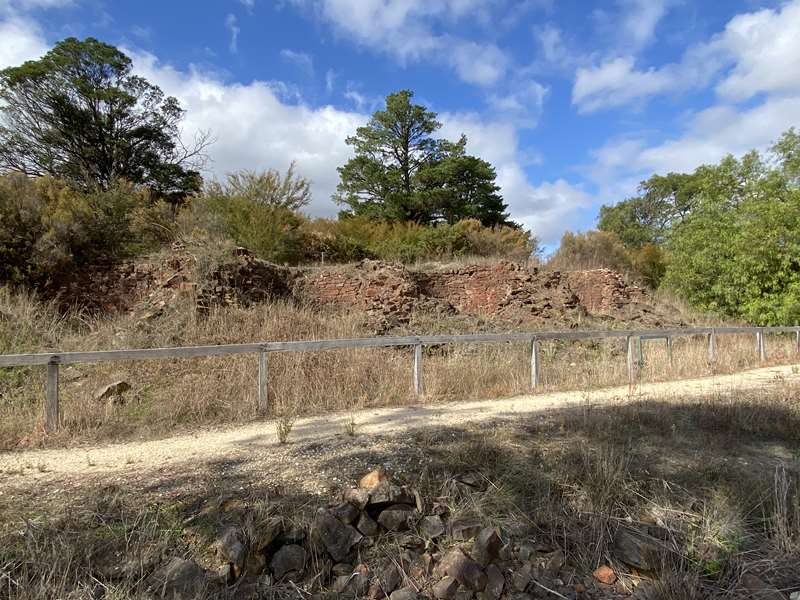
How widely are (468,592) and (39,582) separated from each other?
8.58 feet

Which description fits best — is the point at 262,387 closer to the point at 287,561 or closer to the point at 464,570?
the point at 287,561

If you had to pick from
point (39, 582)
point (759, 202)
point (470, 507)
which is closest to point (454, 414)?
point (470, 507)

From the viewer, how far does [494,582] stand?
11.1 feet

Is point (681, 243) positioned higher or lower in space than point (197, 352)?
higher

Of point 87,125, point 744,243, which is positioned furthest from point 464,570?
point 87,125

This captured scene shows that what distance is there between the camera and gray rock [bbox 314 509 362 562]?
11.6 ft

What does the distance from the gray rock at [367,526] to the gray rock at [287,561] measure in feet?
1.52

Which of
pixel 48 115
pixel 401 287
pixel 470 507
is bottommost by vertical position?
pixel 470 507

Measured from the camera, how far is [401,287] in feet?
53.2

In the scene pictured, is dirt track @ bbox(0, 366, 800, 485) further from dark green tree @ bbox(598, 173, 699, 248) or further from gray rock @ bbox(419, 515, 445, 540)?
dark green tree @ bbox(598, 173, 699, 248)

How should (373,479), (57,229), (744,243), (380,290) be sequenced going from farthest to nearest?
(744,243) → (380,290) → (57,229) → (373,479)

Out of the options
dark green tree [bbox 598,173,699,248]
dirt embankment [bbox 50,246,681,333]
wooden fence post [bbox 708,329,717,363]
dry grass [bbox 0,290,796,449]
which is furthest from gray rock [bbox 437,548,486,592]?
dark green tree [bbox 598,173,699,248]

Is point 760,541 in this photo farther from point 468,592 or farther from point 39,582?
point 39,582

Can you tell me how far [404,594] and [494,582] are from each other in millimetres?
637
